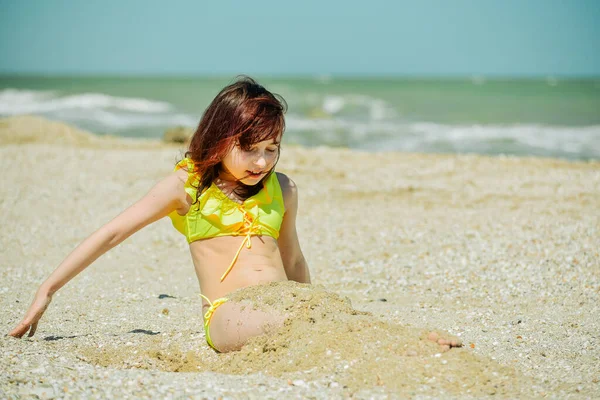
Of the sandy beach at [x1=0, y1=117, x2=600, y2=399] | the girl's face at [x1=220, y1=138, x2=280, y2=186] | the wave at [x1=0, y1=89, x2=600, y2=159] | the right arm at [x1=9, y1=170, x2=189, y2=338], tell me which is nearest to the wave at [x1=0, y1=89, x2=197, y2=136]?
the wave at [x1=0, y1=89, x2=600, y2=159]

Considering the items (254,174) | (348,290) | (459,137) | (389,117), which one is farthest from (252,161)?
(389,117)

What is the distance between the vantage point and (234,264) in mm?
3285

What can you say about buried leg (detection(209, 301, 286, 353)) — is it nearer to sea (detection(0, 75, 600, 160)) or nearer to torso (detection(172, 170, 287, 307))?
torso (detection(172, 170, 287, 307))

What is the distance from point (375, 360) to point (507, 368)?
1.87 ft

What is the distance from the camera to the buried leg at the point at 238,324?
2945 mm

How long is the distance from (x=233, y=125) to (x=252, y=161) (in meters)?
0.19

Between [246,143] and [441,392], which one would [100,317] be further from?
[441,392]

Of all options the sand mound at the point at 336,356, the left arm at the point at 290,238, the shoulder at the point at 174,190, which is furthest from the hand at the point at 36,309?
the left arm at the point at 290,238

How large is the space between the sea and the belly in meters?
11.9

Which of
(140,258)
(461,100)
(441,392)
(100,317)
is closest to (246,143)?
(441,392)

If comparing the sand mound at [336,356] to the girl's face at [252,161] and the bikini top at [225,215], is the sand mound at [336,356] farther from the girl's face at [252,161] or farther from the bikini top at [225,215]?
the girl's face at [252,161]

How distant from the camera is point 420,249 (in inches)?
227

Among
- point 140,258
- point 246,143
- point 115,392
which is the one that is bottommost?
point 140,258

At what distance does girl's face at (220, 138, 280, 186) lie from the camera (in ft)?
10.3
